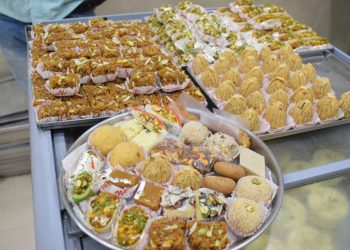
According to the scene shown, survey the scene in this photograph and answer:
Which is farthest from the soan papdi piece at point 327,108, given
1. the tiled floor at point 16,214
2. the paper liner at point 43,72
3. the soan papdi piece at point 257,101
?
the tiled floor at point 16,214

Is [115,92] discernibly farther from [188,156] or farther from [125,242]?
[125,242]

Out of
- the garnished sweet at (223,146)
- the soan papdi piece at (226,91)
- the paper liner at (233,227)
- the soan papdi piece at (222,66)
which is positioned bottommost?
the paper liner at (233,227)

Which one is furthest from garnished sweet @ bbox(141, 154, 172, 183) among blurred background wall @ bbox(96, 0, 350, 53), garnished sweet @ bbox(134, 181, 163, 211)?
blurred background wall @ bbox(96, 0, 350, 53)

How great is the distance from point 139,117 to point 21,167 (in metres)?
1.85

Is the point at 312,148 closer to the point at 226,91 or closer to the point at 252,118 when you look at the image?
the point at 252,118

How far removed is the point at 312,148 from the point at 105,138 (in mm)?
932

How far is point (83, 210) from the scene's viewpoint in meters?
1.19

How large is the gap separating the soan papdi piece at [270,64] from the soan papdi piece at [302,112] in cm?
38

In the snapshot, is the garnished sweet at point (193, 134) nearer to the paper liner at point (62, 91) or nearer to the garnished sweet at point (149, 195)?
the garnished sweet at point (149, 195)

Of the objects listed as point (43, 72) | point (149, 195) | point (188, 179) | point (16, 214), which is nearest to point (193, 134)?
point (188, 179)

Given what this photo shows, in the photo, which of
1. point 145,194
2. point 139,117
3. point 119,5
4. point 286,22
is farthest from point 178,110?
point 119,5

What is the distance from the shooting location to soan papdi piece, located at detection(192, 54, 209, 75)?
6.89 feet

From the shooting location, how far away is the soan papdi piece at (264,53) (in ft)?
7.19

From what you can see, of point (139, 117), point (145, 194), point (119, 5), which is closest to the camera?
point (145, 194)
